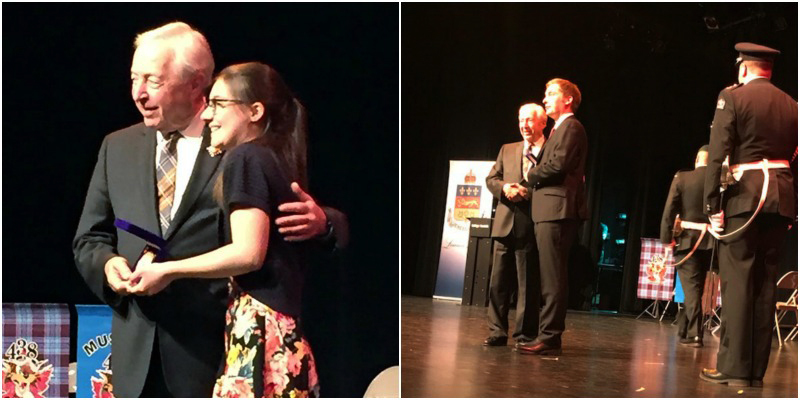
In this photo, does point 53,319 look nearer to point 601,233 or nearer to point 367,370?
point 367,370

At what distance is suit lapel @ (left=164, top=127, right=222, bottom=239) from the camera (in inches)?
126

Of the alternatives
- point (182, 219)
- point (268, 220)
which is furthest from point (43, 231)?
point (268, 220)

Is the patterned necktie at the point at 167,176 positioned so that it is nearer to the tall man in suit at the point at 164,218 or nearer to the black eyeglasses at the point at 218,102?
the tall man in suit at the point at 164,218

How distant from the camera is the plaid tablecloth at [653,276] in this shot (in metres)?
7.74

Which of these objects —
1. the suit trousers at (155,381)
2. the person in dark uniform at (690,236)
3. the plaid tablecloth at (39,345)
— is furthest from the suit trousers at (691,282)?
the plaid tablecloth at (39,345)

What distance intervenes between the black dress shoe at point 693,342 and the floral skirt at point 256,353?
2.98 metres

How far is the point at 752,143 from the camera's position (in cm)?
371

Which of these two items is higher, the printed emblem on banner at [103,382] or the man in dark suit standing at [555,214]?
the man in dark suit standing at [555,214]

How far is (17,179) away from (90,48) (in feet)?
1.73

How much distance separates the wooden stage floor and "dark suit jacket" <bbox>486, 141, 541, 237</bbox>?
1.94ft

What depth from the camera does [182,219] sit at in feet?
10.5

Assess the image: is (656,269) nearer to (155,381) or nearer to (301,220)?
(301,220)

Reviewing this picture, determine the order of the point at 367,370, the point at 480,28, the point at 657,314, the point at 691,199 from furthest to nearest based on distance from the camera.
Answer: the point at 657,314 → the point at 480,28 → the point at 691,199 → the point at 367,370

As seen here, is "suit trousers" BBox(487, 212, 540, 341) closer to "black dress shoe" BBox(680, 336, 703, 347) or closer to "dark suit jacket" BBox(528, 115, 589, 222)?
"dark suit jacket" BBox(528, 115, 589, 222)
